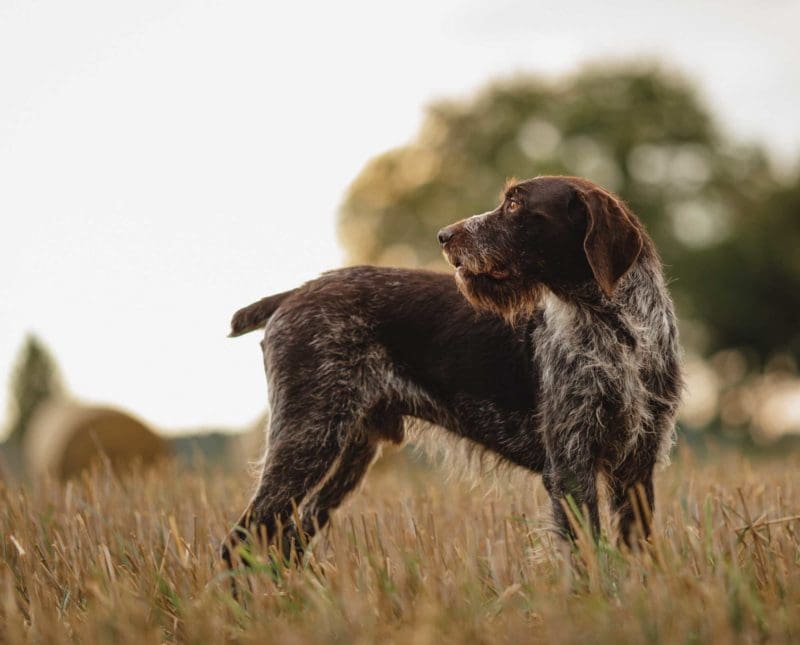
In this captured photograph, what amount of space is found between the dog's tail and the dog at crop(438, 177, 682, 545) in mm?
1114

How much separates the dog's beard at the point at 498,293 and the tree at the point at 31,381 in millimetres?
17646

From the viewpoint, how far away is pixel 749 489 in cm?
577

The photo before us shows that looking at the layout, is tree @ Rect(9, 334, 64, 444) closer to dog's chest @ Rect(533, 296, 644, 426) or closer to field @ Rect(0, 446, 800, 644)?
field @ Rect(0, 446, 800, 644)

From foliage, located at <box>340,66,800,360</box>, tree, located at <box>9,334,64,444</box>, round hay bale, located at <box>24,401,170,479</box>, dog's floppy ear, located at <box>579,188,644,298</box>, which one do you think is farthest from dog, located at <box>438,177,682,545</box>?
foliage, located at <box>340,66,800,360</box>

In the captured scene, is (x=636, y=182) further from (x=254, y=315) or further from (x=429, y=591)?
(x=429, y=591)

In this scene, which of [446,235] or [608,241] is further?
[446,235]

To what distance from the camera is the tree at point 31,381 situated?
66.5ft

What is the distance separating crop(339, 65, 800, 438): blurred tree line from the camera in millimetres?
25281

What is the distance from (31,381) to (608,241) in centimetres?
1867

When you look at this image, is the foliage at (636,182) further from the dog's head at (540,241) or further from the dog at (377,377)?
the dog's head at (540,241)

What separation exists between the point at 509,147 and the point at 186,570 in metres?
26.7

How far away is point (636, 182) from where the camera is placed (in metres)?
27.6

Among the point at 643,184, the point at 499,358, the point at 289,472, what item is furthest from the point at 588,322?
the point at 643,184

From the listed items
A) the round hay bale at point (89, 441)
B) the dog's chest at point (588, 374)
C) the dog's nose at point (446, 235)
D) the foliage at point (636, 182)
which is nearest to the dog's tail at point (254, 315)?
the dog's nose at point (446, 235)
